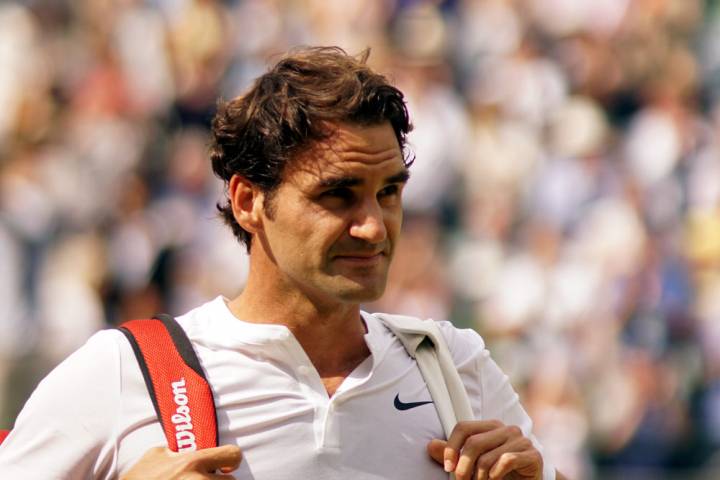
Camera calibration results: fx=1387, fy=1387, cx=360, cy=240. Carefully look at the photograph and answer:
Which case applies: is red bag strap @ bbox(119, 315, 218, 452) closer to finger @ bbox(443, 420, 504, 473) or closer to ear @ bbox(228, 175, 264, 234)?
ear @ bbox(228, 175, 264, 234)

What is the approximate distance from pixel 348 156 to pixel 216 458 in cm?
67

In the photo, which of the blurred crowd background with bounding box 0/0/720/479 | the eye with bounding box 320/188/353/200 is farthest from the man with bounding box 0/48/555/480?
the blurred crowd background with bounding box 0/0/720/479

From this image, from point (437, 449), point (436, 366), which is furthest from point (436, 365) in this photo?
point (437, 449)

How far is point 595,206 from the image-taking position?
8969 millimetres

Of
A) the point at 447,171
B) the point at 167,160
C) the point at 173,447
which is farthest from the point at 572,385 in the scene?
the point at 173,447

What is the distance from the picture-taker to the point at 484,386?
3012 mm

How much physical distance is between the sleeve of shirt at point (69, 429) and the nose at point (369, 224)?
55 centimetres

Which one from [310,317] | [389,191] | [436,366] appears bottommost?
[436,366]

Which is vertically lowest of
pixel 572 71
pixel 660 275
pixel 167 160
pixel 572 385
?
pixel 572 385

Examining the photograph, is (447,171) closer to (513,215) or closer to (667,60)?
(513,215)

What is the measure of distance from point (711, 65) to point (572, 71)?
37.3 inches

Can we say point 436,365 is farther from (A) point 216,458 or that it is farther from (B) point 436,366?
(A) point 216,458

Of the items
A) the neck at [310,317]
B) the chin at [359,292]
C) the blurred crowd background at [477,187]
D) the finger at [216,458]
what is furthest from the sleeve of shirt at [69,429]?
the blurred crowd background at [477,187]

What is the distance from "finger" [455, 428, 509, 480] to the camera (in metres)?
2.70
